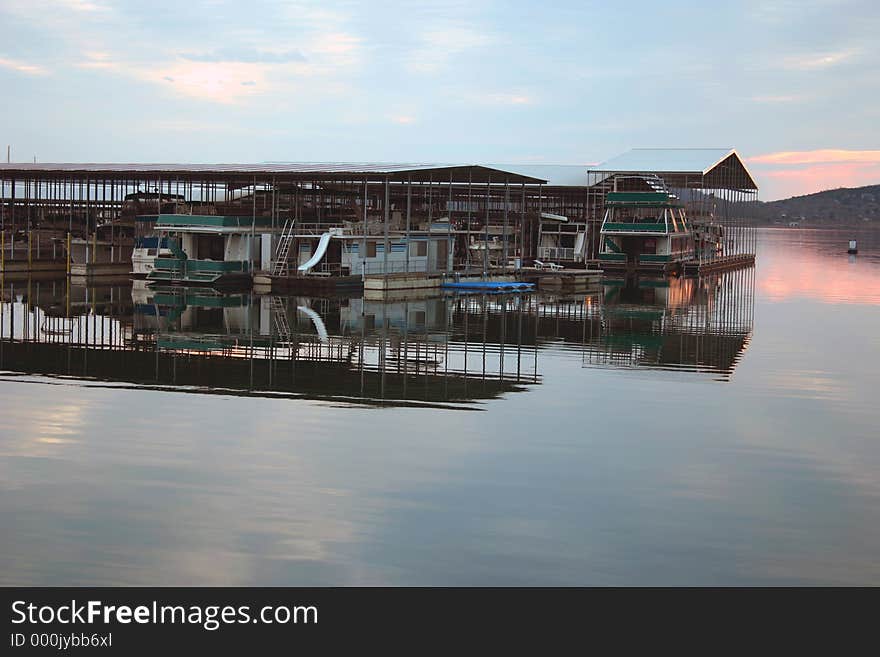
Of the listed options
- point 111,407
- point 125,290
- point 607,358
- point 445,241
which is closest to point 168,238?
point 125,290

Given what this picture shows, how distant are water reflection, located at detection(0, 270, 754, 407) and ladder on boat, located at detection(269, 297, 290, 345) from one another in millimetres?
59

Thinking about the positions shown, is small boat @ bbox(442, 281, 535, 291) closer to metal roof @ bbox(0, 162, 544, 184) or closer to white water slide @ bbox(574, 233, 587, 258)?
metal roof @ bbox(0, 162, 544, 184)

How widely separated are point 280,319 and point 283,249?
705 inches

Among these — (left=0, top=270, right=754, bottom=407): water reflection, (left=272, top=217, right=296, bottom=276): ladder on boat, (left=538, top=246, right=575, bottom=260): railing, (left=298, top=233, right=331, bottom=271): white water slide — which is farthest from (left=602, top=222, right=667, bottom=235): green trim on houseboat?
(left=298, top=233, right=331, bottom=271): white water slide

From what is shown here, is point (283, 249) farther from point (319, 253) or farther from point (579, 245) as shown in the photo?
point (579, 245)

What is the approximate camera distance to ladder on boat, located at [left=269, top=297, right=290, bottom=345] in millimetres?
35500

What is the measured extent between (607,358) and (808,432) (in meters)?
11.1

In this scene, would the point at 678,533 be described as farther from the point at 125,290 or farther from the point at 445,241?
the point at 445,241

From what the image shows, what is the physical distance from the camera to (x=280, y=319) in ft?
137

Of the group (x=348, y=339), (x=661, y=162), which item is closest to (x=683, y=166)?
(x=661, y=162)

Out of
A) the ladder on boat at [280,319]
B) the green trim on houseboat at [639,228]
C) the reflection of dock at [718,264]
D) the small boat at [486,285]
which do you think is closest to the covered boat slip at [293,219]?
the small boat at [486,285]

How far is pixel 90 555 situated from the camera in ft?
42.7

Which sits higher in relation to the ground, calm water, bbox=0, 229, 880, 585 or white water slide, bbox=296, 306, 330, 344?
white water slide, bbox=296, 306, 330, 344

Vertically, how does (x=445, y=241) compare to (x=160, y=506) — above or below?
above
